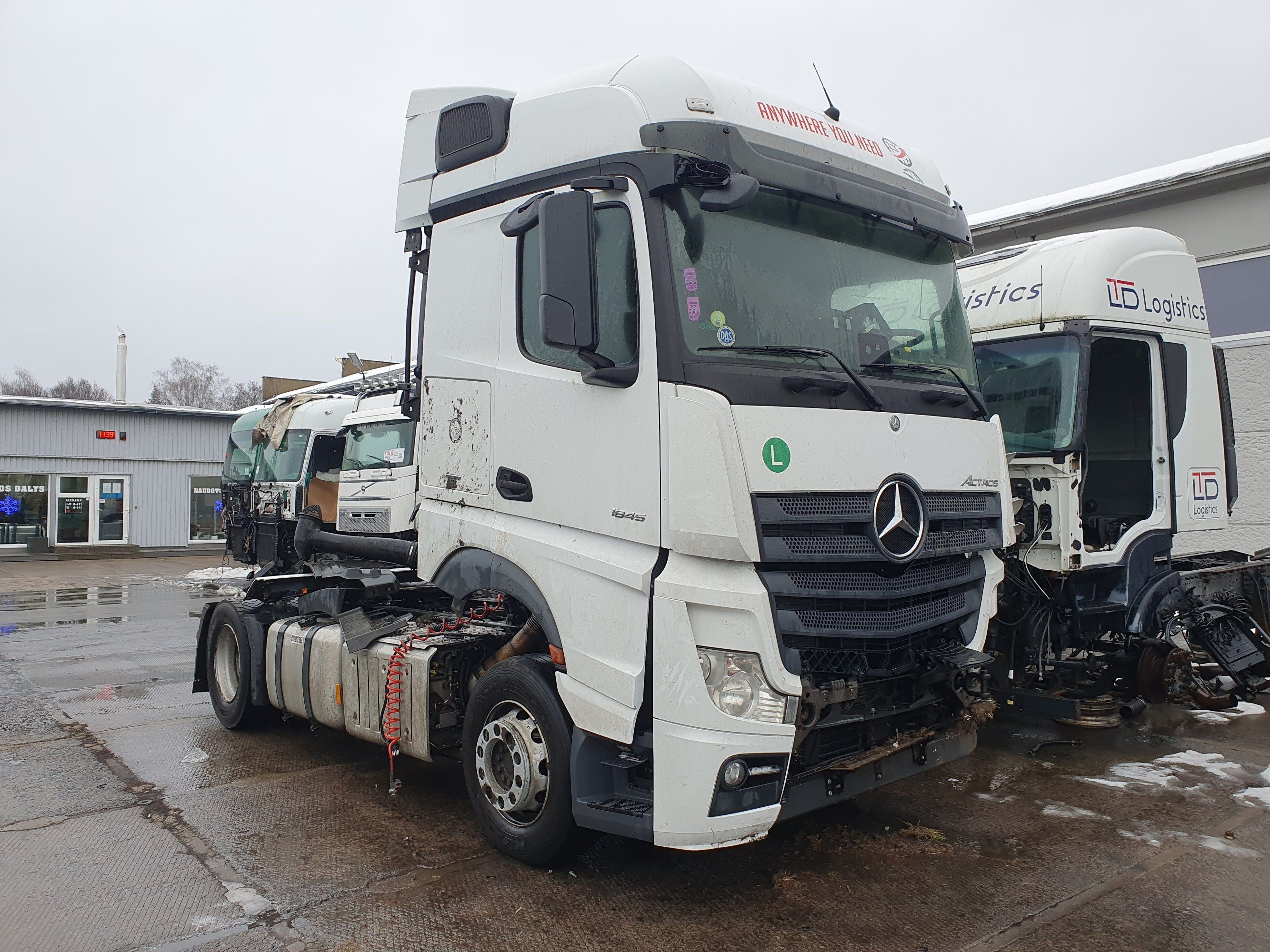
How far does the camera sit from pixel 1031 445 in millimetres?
6809

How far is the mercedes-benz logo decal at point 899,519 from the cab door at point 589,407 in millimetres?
943

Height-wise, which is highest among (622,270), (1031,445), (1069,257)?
(1069,257)

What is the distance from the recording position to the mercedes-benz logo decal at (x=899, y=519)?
3920 millimetres

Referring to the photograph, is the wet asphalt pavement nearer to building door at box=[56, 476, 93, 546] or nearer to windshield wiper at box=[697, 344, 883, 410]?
windshield wiper at box=[697, 344, 883, 410]

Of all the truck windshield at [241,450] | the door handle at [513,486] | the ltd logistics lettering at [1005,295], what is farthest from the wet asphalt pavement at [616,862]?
the truck windshield at [241,450]

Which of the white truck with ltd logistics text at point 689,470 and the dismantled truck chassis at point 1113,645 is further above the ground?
the white truck with ltd logistics text at point 689,470

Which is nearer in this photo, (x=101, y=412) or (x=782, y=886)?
(x=782, y=886)

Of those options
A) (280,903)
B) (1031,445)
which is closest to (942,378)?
(1031,445)

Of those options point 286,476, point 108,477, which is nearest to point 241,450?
point 286,476

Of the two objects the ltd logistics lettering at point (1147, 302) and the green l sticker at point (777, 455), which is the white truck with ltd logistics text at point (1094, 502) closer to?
the ltd logistics lettering at point (1147, 302)

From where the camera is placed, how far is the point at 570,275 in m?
3.86

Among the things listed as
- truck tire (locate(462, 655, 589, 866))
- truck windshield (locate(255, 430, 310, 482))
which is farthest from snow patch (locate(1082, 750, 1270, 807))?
truck windshield (locate(255, 430, 310, 482))

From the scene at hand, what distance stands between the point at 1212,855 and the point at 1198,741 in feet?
8.27

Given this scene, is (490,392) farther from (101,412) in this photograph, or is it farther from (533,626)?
(101,412)
